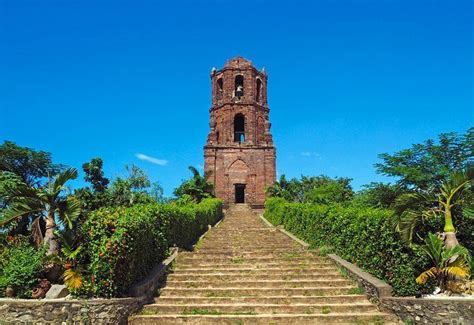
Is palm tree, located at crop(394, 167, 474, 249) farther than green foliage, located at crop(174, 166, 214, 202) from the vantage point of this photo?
No

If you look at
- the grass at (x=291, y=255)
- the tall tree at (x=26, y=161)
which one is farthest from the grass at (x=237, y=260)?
the tall tree at (x=26, y=161)

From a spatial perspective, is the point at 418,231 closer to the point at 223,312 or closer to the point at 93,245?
the point at 223,312

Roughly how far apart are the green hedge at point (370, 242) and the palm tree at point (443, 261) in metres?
0.22

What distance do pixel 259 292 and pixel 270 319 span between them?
136 centimetres

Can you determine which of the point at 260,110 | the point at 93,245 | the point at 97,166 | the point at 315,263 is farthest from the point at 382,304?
the point at 260,110

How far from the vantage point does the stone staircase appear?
8273mm

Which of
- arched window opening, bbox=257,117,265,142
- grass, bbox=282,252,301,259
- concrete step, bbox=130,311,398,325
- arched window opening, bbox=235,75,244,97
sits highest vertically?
arched window opening, bbox=235,75,244,97

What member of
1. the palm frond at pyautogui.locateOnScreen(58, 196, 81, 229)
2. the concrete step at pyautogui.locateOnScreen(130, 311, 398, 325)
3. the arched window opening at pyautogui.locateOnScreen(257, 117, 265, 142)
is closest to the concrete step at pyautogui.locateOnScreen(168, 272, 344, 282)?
the concrete step at pyautogui.locateOnScreen(130, 311, 398, 325)

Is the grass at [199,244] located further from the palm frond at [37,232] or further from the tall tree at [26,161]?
the tall tree at [26,161]

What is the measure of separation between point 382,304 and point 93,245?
20.4 feet

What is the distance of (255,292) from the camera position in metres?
9.57

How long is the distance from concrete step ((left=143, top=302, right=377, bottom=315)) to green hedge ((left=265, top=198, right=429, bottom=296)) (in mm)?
955

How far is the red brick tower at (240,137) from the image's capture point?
1325 inches

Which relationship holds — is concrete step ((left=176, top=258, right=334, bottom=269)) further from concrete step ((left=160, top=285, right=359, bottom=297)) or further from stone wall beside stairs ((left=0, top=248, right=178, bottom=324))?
stone wall beside stairs ((left=0, top=248, right=178, bottom=324))
